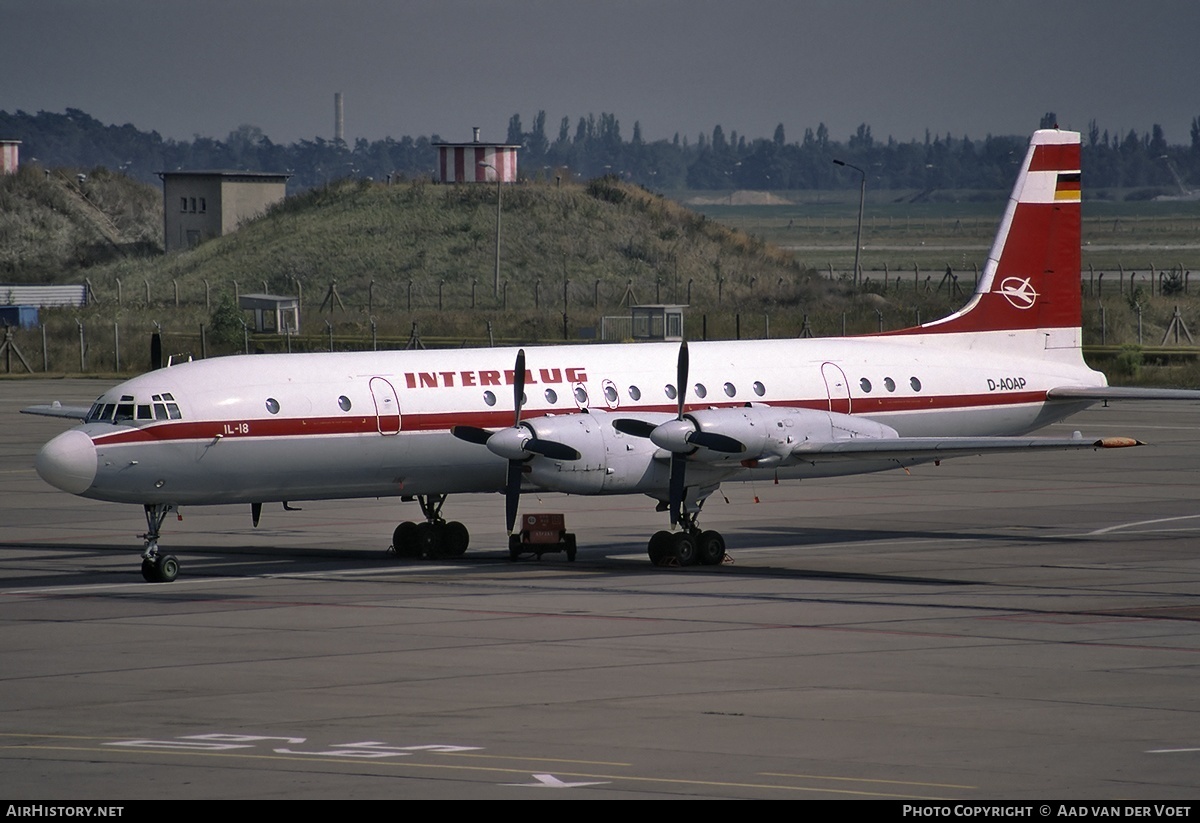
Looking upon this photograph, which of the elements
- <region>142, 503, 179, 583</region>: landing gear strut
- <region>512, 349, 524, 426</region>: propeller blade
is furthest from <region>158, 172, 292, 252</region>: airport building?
<region>142, 503, 179, 583</region>: landing gear strut

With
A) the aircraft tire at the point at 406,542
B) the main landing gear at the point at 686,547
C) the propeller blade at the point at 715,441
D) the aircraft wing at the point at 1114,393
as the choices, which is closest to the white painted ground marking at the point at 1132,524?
the aircraft wing at the point at 1114,393

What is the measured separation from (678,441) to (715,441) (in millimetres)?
609

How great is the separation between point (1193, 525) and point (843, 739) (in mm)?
20134

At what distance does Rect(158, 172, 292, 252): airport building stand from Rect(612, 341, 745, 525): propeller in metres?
106

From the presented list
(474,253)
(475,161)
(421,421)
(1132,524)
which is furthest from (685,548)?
(475,161)

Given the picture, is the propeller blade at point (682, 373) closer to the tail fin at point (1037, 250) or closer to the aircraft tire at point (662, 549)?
the aircraft tire at point (662, 549)

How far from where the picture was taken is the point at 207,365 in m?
28.4

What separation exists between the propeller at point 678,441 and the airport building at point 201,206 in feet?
349

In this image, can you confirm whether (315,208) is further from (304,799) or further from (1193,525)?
(304,799)

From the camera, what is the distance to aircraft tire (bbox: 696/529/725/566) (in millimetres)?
28750

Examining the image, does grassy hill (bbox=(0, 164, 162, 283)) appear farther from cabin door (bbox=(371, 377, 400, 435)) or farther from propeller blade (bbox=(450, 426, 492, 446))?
propeller blade (bbox=(450, 426, 492, 446))

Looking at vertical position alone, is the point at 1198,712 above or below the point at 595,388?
below
